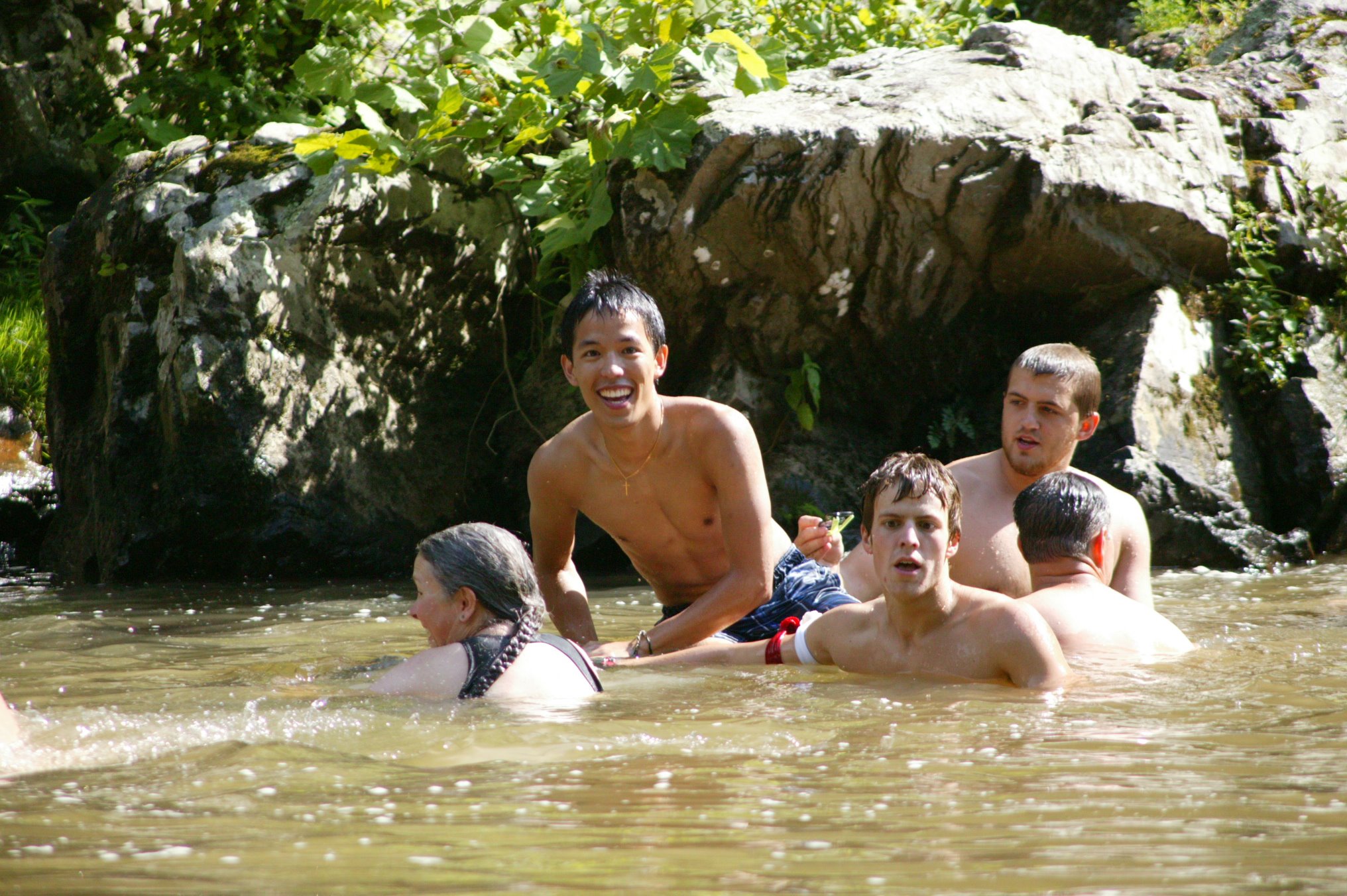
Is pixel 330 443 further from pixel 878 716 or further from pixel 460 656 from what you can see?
pixel 878 716

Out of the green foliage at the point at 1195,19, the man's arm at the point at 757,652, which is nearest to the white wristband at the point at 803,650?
the man's arm at the point at 757,652

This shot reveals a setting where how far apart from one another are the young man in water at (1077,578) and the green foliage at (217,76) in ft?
22.5

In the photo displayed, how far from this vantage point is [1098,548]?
184 inches

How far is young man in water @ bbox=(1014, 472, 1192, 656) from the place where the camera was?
4430 mm

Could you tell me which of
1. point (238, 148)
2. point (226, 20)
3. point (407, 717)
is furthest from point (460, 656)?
point (226, 20)

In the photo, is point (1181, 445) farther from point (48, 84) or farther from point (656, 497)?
point (48, 84)

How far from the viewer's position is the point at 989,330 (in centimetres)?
818

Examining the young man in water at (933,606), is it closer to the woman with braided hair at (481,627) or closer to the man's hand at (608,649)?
the man's hand at (608,649)

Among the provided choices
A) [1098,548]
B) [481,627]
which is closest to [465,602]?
[481,627]

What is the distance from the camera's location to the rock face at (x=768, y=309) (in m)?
7.61

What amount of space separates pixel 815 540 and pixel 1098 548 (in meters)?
1.20

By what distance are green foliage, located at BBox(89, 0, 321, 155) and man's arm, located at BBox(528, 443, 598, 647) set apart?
5503 millimetres

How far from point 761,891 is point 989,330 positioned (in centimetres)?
646

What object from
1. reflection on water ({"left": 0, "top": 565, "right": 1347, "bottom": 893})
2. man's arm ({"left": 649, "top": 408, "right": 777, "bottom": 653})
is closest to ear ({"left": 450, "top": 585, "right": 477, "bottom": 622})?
reflection on water ({"left": 0, "top": 565, "right": 1347, "bottom": 893})
